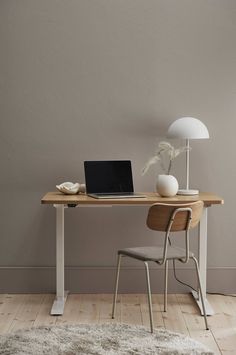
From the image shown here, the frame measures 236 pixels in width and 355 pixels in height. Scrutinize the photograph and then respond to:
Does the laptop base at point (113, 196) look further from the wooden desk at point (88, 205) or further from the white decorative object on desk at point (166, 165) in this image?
the white decorative object on desk at point (166, 165)

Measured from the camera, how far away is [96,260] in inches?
195

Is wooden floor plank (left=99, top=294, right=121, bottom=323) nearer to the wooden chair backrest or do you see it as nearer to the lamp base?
the wooden chair backrest

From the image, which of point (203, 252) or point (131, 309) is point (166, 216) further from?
point (131, 309)

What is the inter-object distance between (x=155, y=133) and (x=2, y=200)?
1.16 m

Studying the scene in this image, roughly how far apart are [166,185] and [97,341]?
1188 mm

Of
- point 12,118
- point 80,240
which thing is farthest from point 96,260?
point 12,118

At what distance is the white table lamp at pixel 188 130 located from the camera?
4.53 metres

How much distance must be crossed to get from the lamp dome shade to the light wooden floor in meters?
1.12

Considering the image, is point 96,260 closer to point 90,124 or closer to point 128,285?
point 128,285

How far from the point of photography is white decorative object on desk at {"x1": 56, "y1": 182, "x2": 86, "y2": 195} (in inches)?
179

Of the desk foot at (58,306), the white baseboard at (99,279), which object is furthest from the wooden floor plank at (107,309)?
the desk foot at (58,306)

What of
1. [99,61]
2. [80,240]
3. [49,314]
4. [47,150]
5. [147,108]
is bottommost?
[49,314]

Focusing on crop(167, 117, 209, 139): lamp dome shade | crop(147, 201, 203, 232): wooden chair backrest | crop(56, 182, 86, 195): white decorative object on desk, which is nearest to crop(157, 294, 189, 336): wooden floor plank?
crop(147, 201, 203, 232): wooden chair backrest

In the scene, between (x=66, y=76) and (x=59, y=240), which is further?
(x=66, y=76)
